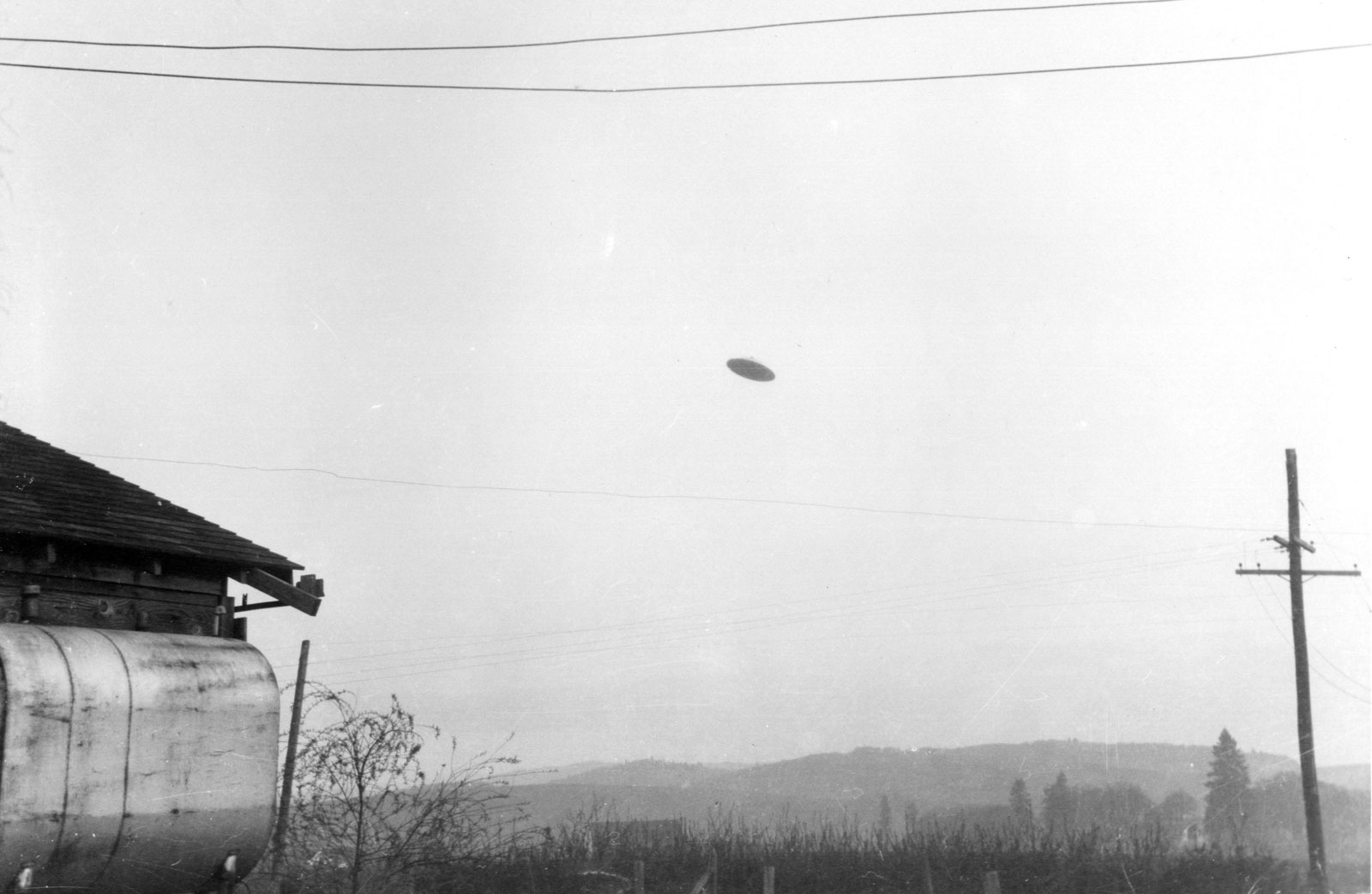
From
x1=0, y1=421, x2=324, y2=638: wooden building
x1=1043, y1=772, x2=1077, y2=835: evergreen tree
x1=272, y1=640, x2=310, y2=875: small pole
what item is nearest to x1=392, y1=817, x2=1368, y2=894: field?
x1=1043, y1=772, x2=1077, y2=835: evergreen tree

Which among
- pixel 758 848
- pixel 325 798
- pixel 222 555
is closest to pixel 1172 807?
pixel 758 848

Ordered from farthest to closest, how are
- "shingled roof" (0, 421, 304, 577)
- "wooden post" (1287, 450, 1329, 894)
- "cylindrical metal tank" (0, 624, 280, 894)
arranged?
"wooden post" (1287, 450, 1329, 894) → "shingled roof" (0, 421, 304, 577) → "cylindrical metal tank" (0, 624, 280, 894)

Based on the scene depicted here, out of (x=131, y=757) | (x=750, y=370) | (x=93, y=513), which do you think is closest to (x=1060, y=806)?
(x=750, y=370)

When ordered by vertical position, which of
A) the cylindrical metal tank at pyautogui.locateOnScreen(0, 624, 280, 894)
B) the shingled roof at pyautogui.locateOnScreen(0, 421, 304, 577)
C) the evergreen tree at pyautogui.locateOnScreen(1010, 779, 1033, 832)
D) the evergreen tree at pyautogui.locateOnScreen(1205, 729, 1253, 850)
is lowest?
the evergreen tree at pyautogui.locateOnScreen(1010, 779, 1033, 832)

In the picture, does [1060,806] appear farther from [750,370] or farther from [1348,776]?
[750,370]

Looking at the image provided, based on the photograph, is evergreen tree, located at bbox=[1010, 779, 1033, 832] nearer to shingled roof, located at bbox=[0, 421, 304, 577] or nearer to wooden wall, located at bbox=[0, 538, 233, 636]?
shingled roof, located at bbox=[0, 421, 304, 577]

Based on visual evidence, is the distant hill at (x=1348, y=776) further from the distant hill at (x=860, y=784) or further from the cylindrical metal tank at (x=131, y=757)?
the cylindrical metal tank at (x=131, y=757)

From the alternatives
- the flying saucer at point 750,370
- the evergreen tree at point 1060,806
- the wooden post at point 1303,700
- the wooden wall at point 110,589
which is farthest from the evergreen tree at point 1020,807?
the wooden wall at point 110,589
